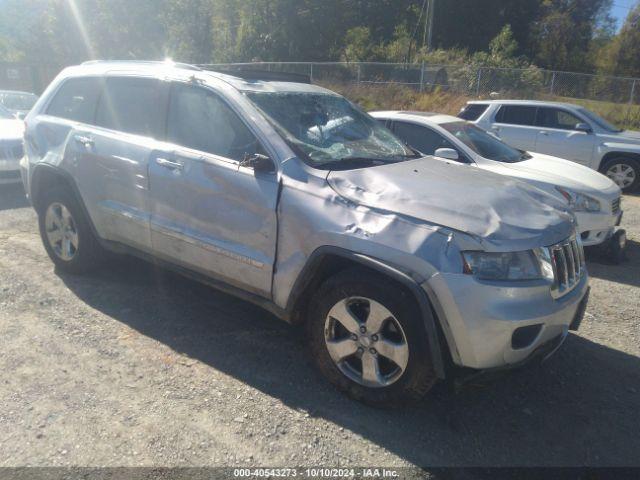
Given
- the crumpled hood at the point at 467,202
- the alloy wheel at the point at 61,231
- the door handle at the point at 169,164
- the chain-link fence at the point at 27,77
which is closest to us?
the crumpled hood at the point at 467,202

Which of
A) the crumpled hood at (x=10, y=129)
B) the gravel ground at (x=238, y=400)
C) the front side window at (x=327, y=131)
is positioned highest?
the front side window at (x=327, y=131)

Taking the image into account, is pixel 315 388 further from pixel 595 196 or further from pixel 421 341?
pixel 595 196

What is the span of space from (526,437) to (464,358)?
642 millimetres

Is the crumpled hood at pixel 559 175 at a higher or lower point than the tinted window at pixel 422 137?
lower

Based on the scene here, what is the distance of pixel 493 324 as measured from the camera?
2.56 metres

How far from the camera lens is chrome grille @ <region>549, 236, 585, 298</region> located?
9.25 feet

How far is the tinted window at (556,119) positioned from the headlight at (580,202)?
508cm

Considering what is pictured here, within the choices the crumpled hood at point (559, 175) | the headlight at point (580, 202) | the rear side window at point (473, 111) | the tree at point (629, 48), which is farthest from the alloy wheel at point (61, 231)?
the tree at point (629, 48)

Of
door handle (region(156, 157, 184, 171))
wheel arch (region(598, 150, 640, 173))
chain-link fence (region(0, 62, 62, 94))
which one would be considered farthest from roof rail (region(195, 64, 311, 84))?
chain-link fence (region(0, 62, 62, 94))

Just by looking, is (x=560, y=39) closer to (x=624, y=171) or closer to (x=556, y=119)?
(x=556, y=119)

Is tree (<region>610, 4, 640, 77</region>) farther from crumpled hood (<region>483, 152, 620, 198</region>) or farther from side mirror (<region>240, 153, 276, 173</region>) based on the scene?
side mirror (<region>240, 153, 276, 173</region>)

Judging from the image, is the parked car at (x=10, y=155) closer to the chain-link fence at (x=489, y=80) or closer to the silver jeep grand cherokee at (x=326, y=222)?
the silver jeep grand cherokee at (x=326, y=222)

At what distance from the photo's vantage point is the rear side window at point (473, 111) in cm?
1063

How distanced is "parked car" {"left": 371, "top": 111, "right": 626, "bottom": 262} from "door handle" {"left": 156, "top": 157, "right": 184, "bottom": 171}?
2671 millimetres
